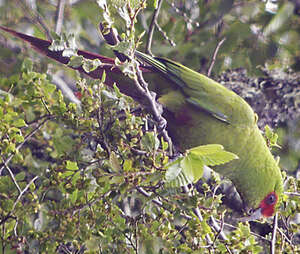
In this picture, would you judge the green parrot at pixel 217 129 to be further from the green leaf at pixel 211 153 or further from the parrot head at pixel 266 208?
the green leaf at pixel 211 153

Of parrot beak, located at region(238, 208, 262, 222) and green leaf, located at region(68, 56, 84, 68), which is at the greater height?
green leaf, located at region(68, 56, 84, 68)

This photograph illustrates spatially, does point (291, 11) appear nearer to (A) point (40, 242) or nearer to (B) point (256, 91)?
(B) point (256, 91)

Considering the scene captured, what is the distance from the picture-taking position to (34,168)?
5.72 ft

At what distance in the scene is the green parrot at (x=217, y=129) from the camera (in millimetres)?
1649

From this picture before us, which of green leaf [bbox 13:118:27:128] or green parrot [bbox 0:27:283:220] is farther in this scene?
green parrot [bbox 0:27:283:220]

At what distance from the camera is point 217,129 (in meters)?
1.68

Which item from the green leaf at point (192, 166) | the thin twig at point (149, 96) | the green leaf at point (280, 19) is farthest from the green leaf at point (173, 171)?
the green leaf at point (280, 19)

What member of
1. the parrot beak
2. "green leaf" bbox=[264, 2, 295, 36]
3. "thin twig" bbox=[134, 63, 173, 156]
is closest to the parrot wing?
"thin twig" bbox=[134, 63, 173, 156]

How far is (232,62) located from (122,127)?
1.25m

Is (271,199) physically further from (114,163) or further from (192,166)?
(114,163)

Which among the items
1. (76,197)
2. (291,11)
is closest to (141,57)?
(76,197)

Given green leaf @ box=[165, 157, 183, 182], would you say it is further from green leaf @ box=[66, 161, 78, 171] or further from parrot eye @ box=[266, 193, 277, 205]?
parrot eye @ box=[266, 193, 277, 205]

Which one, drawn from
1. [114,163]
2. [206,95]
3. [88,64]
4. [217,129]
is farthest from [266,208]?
[88,64]

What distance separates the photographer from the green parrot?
1.65m
